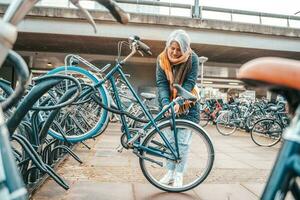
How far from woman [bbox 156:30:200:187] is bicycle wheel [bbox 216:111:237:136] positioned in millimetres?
8294

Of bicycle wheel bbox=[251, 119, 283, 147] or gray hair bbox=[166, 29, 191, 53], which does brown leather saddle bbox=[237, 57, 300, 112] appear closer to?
gray hair bbox=[166, 29, 191, 53]

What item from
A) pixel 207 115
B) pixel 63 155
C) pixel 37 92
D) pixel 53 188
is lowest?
pixel 207 115

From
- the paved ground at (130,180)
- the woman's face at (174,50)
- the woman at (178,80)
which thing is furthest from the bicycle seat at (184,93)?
the paved ground at (130,180)

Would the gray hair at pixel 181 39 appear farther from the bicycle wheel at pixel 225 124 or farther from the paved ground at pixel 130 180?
the bicycle wheel at pixel 225 124

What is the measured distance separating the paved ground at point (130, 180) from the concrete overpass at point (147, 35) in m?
9.71

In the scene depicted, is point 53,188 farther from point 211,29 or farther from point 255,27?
point 255,27

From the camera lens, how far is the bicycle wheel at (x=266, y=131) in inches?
344

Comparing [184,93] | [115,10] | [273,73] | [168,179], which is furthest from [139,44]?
[273,73]

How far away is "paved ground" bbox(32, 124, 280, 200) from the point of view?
355cm

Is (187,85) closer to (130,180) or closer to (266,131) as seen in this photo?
(130,180)

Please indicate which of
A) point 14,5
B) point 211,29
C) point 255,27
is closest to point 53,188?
point 14,5

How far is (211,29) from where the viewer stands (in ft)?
51.8

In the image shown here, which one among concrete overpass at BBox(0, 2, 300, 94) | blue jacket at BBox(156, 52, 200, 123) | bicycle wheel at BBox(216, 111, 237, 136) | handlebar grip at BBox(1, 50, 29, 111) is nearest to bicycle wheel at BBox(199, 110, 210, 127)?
bicycle wheel at BBox(216, 111, 237, 136)

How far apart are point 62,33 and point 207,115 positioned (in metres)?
7.33
